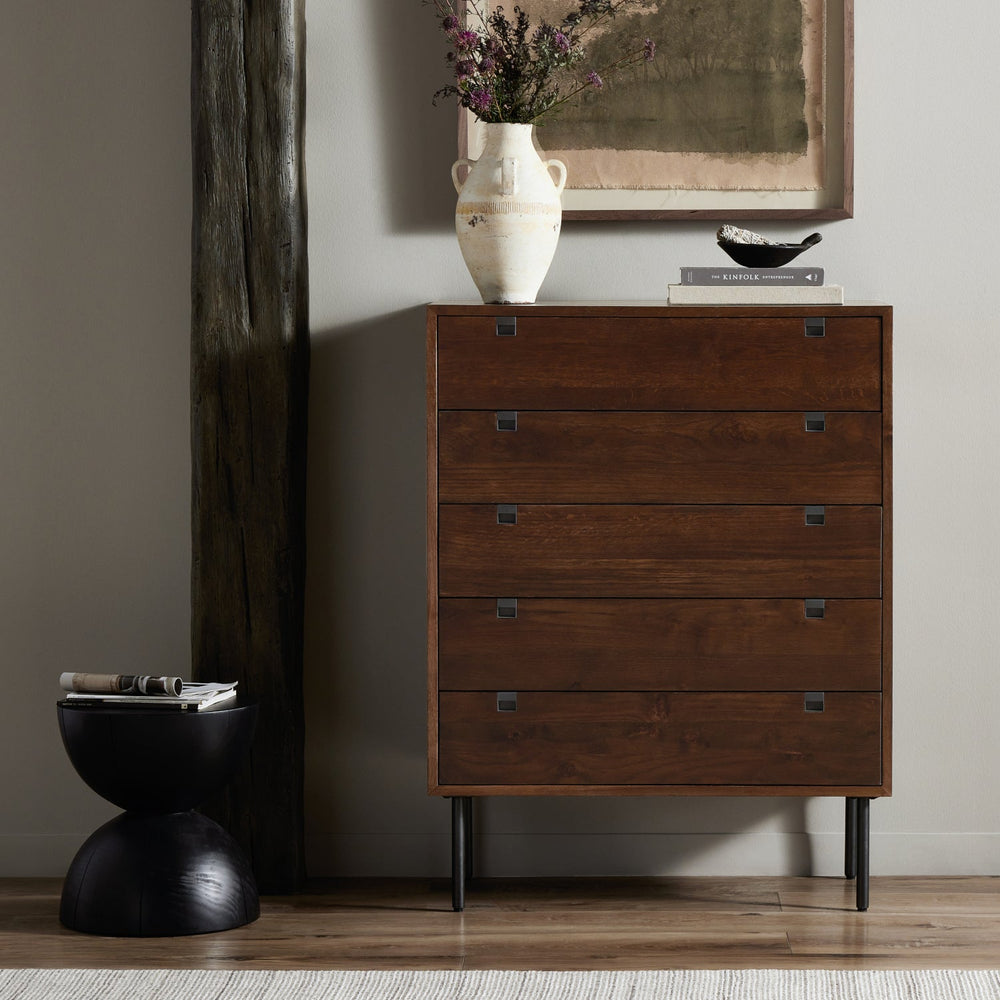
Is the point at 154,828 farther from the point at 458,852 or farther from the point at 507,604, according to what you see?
the point at 507,604

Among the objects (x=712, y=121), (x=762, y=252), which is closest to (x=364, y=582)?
(x=762, y=252)

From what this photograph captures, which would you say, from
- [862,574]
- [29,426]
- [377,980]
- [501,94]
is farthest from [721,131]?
[377,980]

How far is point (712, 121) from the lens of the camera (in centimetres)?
249

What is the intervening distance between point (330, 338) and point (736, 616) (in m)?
1.01

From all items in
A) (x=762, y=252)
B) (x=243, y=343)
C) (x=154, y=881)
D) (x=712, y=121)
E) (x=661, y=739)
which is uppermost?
(x=712, y=121)

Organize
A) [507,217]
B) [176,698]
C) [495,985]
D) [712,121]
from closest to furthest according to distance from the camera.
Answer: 1. [495,985]
2. [176,698]
3. [507,217]
4. [712,121]

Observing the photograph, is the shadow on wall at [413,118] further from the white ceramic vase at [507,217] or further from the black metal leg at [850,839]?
the black metal leg at [850,839]

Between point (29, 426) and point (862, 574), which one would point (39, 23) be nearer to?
point (29, 426)

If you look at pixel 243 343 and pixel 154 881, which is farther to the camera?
pixel 243 343

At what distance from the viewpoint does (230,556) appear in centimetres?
235

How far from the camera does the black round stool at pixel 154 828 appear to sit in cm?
208

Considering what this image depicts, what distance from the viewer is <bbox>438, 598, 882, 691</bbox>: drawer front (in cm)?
213

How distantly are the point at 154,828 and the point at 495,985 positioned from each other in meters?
0.66

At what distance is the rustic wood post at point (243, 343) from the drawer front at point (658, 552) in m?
0.41
